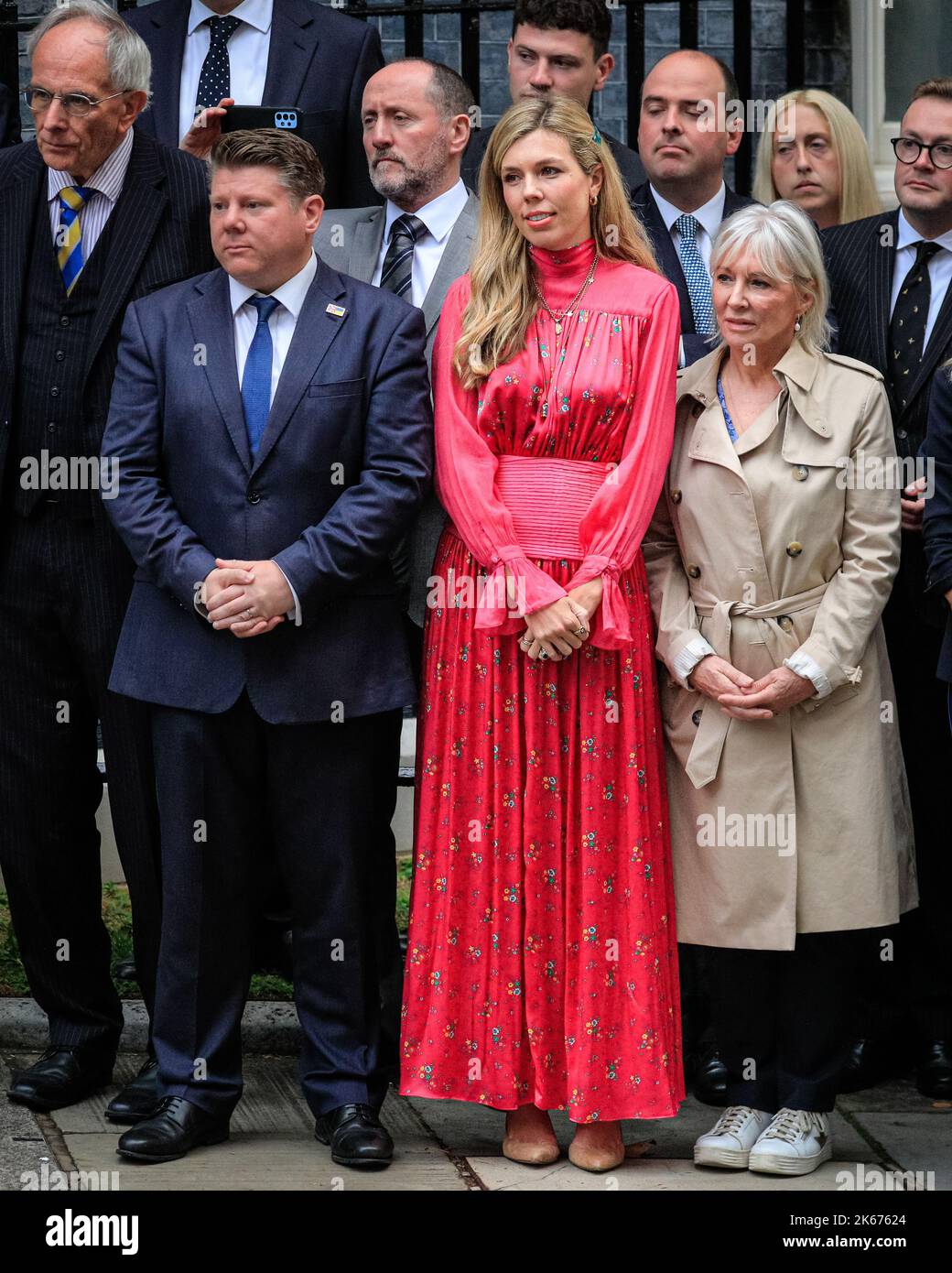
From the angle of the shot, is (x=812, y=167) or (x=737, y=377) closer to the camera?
(x=737, y=377)

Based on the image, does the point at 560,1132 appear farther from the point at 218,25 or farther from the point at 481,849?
the point at 218,25

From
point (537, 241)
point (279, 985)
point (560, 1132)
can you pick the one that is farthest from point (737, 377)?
point (279, 985)

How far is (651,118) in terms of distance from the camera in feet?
17.6

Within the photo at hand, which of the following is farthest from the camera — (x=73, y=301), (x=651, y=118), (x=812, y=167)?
(x=812, y=167)

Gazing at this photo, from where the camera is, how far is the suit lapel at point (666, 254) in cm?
520

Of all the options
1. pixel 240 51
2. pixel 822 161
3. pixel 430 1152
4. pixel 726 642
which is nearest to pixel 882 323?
pixel 822 161

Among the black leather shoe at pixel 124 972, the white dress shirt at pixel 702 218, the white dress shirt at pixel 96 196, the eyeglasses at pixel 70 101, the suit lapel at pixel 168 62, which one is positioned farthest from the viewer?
the black leather shoe at pixel 124 972

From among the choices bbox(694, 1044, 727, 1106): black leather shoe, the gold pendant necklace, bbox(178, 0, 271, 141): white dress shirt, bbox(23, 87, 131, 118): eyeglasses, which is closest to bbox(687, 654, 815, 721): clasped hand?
the gold pendant necklace

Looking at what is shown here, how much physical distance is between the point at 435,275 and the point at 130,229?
74 cm

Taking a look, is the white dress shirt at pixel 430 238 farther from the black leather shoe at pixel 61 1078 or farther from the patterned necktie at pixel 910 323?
the black leather shoe at pixel 61 1078

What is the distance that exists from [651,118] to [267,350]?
1359 millimetres

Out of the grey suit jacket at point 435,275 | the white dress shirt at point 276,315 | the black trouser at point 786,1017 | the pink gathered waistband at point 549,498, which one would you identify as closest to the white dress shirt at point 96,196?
the white dress shirt at point 276,315

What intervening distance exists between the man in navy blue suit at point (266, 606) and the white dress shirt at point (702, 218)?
3.10 feet

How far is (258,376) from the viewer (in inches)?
183
